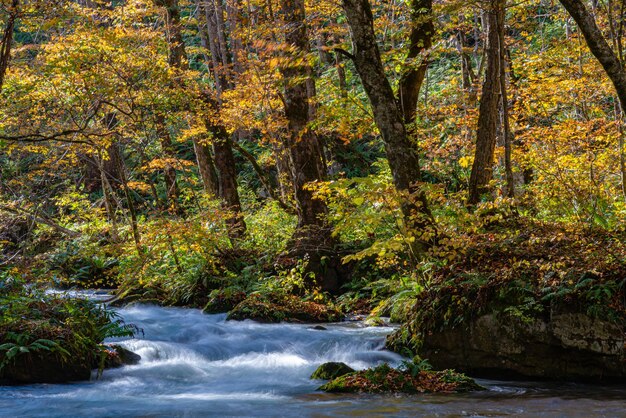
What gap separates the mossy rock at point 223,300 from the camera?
12.5 metres

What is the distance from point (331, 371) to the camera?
764 cm

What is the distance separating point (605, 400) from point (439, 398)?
156 cm

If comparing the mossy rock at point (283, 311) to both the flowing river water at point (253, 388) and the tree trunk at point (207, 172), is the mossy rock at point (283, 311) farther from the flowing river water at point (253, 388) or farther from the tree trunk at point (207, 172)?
the tree trunk at point (207, 172)

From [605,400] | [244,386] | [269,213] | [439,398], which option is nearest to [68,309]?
[244,386]

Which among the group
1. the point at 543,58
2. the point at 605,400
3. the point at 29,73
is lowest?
the point at 605,400

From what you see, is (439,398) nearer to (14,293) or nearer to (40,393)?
(40,393)

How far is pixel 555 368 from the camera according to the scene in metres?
7.07

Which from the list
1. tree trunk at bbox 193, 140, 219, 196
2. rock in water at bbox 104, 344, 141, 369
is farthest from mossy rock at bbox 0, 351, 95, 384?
tree trunk at bbox 193, 140, 219, 196

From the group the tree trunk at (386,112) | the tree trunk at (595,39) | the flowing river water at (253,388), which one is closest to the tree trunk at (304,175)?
the flowing river water at (253,388)

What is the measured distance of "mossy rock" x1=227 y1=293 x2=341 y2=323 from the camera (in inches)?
452

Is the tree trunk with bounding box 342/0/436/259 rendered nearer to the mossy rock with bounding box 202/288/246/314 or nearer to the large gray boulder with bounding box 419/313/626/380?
the large gray boulder with bounding box 419/313/626/380

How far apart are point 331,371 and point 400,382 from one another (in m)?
1.20

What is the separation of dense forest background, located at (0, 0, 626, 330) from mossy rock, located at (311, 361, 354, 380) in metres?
1.38

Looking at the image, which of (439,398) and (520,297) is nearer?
(439,398)
